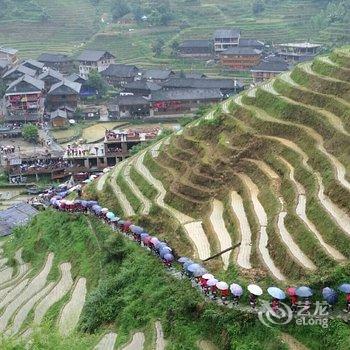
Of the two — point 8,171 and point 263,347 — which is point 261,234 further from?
point 8,171

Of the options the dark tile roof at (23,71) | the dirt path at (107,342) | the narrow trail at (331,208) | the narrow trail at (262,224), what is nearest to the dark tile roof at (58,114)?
the dark tile roof at (23,71)

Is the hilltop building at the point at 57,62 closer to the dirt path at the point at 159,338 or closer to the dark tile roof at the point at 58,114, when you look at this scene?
the dark tile roof at the point at 58,114

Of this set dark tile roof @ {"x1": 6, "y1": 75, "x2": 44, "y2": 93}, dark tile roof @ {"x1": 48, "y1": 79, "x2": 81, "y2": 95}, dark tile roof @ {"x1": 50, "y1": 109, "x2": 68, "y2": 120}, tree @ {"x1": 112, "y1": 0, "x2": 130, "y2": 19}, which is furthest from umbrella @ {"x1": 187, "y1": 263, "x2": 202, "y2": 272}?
tree @ {"x1": 112, "y1": 0, "x2": 130, "y2": 19}

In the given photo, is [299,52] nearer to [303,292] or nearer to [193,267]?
[193,267]

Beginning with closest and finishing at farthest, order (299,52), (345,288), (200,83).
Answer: (345,288)
(200,83)
(299,52)

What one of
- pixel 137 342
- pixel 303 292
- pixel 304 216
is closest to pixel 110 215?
pixel 137 342

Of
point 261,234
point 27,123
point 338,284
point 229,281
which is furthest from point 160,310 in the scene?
point 27,123
